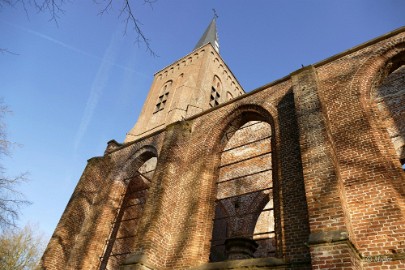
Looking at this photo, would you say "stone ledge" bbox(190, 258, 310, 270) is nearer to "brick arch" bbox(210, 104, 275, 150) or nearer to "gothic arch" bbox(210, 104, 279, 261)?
"brick arch" bbox(210, 104, 275, 150)

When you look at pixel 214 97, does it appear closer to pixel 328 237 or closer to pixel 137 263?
pixel 137 263

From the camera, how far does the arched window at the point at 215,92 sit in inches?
909

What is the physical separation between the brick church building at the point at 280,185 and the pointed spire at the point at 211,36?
19656 mm

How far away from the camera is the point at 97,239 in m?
9.48

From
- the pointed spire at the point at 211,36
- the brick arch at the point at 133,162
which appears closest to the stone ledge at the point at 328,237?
the brick arch at the point at 133,162

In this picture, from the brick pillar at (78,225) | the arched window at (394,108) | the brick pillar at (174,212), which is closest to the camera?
the brick pillar at (174,212)

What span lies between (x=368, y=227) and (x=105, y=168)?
31.2 ft

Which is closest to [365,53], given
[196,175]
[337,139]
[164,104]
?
[337,139]

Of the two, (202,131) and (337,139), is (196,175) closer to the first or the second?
(202,131)

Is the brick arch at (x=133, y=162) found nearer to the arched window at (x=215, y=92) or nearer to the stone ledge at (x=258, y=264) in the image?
the stone ledge at (x=258, y=264)

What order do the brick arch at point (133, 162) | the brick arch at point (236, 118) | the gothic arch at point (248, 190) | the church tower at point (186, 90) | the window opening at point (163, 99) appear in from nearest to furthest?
the brick arch at point (236, 118)
the brick arch at point (133, 162)
the gothic arch at point (248, 190)
the church tower at point (186, 90)
the window opening at point (163, 99)

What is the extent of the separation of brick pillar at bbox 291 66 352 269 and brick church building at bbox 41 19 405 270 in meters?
0.02

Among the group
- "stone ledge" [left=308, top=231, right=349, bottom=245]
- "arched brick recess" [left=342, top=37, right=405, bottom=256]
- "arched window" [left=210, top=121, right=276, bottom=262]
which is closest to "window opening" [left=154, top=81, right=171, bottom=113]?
"arched window" [left=210, top=121, right=276, bottom=262]

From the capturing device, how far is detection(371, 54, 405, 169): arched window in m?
9.61
